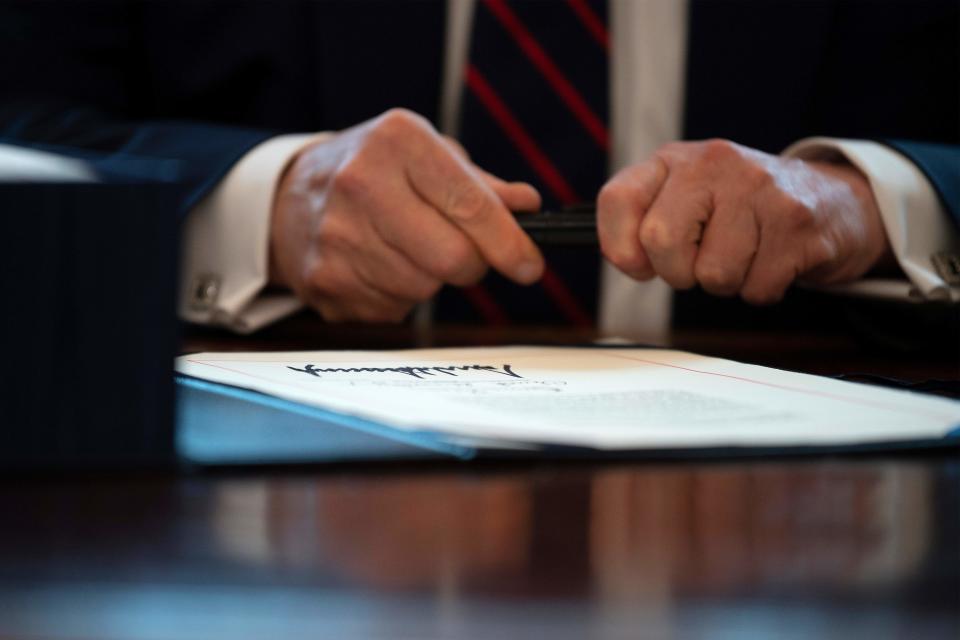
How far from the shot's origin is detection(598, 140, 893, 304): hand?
530 millimetres

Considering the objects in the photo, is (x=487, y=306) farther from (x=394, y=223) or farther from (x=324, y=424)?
(x=324, y=424)

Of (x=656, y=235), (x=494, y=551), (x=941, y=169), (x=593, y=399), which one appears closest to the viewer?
(x=494, y=551)

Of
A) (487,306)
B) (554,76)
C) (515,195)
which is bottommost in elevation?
(487,306)

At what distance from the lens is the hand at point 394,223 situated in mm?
564

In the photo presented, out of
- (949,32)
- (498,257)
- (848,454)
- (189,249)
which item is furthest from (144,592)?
(949,32)

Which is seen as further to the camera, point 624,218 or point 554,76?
point 554,76

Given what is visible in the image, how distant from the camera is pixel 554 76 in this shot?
891 millimetres

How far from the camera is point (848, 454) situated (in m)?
0.23

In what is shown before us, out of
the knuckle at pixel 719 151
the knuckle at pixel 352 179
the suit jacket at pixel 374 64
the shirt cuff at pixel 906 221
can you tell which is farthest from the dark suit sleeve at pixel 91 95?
the shirt cuff at pixel 906 221

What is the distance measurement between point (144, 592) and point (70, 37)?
948 millimetres

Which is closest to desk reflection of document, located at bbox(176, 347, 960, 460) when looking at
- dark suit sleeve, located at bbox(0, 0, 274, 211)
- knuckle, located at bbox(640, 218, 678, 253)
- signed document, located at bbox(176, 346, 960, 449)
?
signed document, located at bbox(176, 346, 960, 449)

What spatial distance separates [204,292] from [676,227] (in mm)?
336

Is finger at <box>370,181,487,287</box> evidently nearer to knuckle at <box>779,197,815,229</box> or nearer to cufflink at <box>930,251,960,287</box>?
knuckle at <box>779,197,815,229</box>
